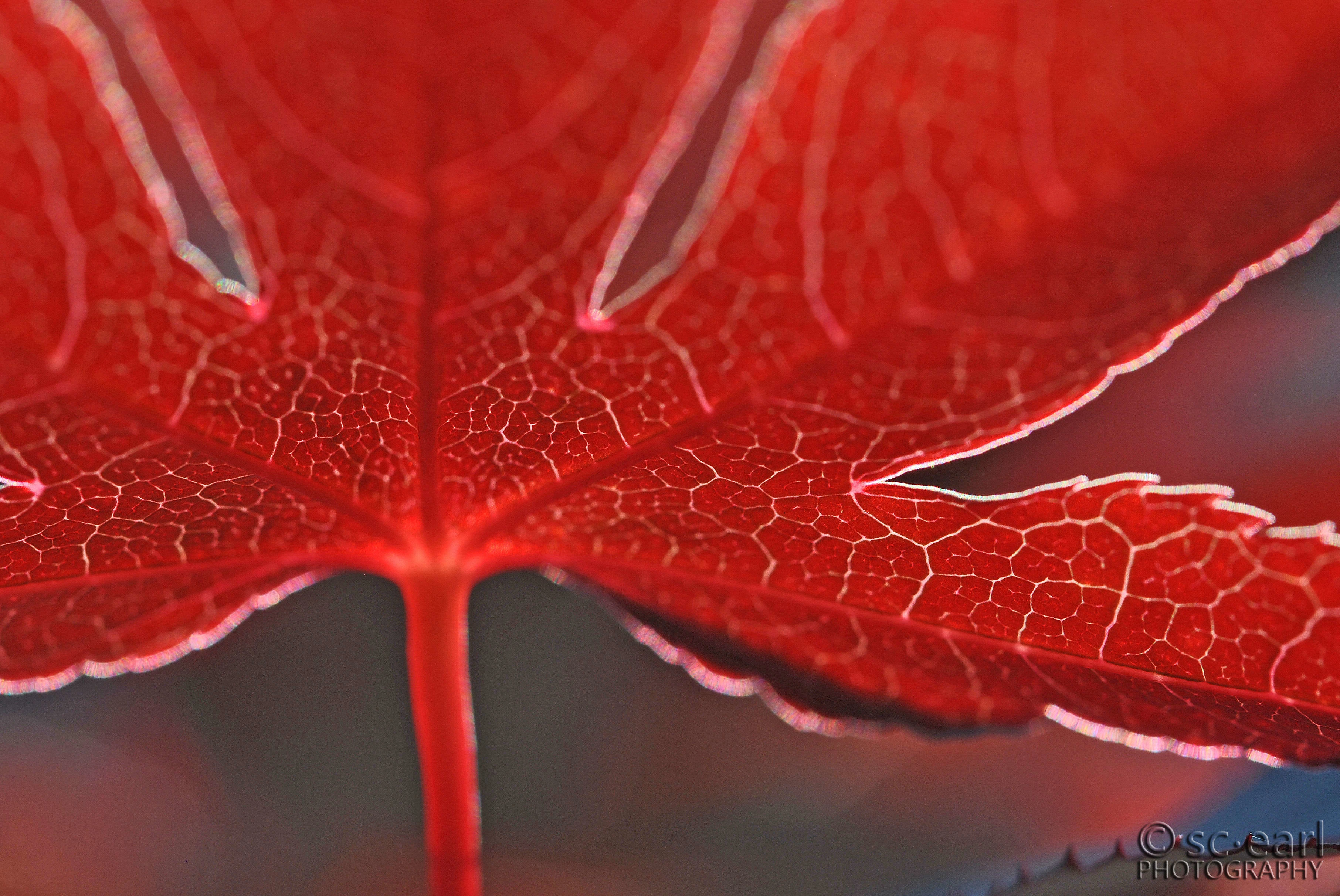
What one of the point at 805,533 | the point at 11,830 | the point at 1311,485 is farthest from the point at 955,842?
the point at 11,830

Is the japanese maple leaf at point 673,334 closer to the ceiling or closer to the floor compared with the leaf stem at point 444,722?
closer to the ceiling

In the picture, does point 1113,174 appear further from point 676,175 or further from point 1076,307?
point 676,175

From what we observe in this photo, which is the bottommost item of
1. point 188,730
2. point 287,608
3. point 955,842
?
point 955,842

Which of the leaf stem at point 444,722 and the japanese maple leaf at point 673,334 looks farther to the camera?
the leaf stem at point 444,722
